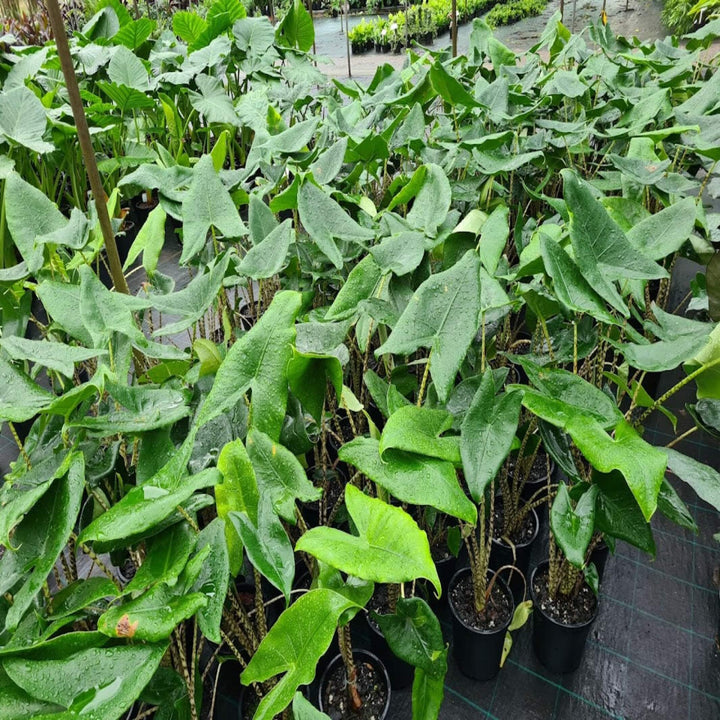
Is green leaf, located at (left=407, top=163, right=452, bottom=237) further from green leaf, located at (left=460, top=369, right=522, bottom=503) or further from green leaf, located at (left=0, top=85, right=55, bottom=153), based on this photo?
green leaf, located at (left=0, top=85, right=55, bottom=153)

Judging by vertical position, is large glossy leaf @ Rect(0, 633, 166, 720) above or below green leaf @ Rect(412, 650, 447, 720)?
above

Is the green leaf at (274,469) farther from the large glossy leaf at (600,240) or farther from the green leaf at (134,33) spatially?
the green leaf at (134,33)

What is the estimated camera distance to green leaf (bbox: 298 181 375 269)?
0.88 metres

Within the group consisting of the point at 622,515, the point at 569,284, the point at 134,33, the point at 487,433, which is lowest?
the point at 622,515

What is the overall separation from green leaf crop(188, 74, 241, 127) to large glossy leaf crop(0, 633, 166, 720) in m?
1.72

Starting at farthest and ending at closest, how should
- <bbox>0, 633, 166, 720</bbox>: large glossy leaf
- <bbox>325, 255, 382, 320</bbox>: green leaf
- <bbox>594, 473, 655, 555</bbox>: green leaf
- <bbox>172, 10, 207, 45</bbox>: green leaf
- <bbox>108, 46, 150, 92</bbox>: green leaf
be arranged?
<bbox>172, 10, 207, 45</bbox>: green leaf < <bbox>108, 46, 150, 92</bbox>: green leaf < <bbox>325, 255, 382, 320</bbox>: green leaf < <bbox>594, 473, 655, 555</bbox>: green leaf < <bbox>0, 633, 166, 720</bbox>: large glossy leaf

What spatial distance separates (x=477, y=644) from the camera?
3.31 feet

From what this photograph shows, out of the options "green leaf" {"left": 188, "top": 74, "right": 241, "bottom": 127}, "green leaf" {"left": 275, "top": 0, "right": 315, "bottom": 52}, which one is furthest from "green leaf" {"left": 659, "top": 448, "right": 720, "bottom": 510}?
"green leaf" {"left": 275, "top": 0, "right": 315, "bottom": 52}

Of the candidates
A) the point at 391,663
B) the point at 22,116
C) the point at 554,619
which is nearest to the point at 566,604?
the point at 554,619

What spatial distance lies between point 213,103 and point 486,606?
1.79m

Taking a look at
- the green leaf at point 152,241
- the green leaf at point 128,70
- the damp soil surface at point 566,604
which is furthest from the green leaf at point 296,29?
the damp soil surface at point 566,604

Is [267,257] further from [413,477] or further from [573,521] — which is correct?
[573,521]

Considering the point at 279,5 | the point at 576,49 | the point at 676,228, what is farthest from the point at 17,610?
the point at 279,5

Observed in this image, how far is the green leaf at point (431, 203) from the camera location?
954 mm
